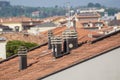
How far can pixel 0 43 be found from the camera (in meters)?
54.0

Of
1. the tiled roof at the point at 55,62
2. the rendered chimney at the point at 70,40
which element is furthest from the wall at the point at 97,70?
the rendered chimney at the point at 70,40

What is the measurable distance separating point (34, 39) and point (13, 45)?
11.4 meters

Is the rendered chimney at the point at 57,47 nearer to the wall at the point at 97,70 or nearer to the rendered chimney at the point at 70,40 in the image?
the rendered chimney at the point at 70,40

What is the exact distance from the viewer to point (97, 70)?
59.2 feet

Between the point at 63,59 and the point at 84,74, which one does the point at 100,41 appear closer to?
the point at 63,59

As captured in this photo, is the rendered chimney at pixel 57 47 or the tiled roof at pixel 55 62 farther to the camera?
the rendered chimney at pixel 57 47

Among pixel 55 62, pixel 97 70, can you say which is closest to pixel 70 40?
pixel 55 62

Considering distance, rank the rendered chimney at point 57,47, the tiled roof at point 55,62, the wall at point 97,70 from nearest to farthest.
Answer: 1. the wall at point 97,70
2. the tiled roof at point 55,62
3. the rendered chimney at point 57,47

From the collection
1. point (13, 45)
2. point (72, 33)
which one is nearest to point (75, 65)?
point (72, 33)

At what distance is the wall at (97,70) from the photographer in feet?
58.6

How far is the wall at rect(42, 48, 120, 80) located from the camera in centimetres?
1786

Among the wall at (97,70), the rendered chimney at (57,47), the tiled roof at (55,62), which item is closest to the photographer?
the wall at (97,70)

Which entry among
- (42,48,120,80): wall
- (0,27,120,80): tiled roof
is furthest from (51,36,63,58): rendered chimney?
(42,48,120,80): wall

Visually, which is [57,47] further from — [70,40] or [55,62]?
[55,62]
